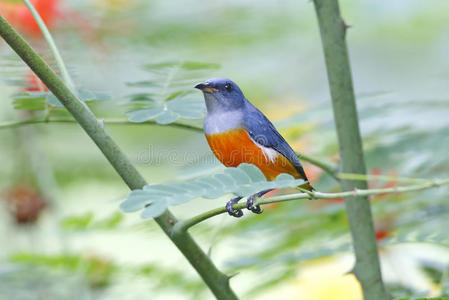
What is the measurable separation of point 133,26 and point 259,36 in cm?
70

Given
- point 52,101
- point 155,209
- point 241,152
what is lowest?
point 155,209

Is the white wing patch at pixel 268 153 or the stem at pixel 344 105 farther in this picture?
the stem at pixel 344 105

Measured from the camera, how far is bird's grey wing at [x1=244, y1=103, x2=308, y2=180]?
880 millimetres

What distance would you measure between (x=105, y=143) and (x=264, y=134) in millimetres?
235

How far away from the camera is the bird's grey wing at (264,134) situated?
0.88 meters

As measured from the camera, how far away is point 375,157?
175 cm

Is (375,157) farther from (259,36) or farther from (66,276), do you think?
(259,36)

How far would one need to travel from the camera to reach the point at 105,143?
879 millimetres

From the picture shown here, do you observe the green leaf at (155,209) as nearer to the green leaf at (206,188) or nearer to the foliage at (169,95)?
the green leaf at (206,188)

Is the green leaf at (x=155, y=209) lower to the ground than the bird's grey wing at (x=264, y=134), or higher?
lower

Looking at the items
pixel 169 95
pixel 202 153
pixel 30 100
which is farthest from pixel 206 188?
pixel 202 153

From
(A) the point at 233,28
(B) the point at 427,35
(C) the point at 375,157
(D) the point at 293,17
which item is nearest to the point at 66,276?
(C) the point at 375,157

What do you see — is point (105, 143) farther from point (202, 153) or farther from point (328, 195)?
point (202, 153)

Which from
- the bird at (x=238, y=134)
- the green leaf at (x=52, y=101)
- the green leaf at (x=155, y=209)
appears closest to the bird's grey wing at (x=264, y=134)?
the bird at (x=238, y=134)
